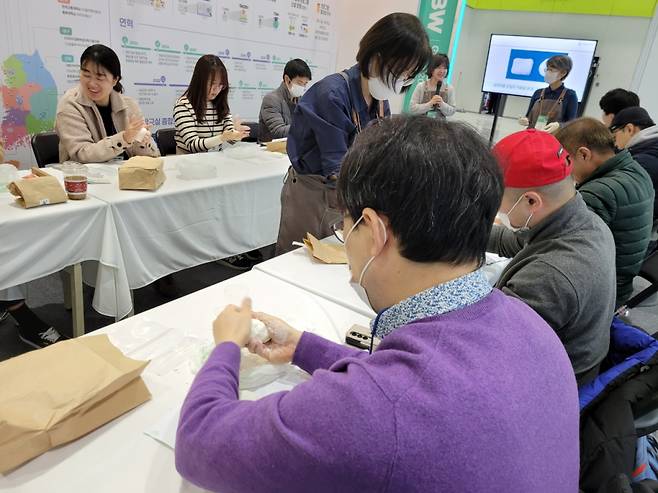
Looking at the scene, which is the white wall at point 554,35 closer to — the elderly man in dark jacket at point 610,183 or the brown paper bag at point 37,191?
the elderly man in dark jacket at point 610,183

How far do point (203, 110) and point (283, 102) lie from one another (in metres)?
0.93

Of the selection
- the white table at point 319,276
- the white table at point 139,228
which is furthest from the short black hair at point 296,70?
the white table at point 319,276

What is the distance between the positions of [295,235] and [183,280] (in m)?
1.13

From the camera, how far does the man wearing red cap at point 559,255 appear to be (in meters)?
1.07

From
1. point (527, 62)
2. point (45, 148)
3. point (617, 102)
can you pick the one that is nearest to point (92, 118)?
point (45, 148)

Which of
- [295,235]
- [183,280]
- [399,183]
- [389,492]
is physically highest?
[399,183]

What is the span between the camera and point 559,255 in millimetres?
1121

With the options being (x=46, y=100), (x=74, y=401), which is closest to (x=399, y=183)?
(x=74, y=401)

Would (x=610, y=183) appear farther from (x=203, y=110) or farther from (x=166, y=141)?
(x=166, y=141)

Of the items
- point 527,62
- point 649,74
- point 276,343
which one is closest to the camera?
point 276,343

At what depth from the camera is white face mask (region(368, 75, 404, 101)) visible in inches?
69.1

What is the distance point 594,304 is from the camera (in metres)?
1.09

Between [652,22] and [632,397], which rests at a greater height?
[652,22]

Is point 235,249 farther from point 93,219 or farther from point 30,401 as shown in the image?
point 30,401
